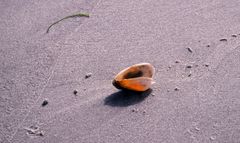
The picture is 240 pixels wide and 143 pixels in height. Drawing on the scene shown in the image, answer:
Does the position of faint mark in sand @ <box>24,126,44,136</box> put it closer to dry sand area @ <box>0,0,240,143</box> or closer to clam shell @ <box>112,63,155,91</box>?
dry sand area @ <box>0,0,240,143</box>

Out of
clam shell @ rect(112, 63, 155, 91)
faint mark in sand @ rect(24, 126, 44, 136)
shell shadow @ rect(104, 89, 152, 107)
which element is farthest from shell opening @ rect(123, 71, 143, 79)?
faint mark in sand @ rect(24, 126, 44, 136)

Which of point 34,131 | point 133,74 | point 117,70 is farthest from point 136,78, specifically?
point 34,131

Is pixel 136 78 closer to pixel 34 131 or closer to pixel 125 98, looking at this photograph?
pixel 125 98

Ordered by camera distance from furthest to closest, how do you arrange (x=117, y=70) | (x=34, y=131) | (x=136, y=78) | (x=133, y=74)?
(x=117, y=70)
(x=133, y=74)
(x=136, y=78)
(x=34, y=131)

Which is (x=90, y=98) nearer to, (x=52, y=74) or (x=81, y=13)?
(x=52, y=74)

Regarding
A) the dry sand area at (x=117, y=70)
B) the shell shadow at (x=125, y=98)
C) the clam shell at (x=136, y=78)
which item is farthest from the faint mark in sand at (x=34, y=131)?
the clam shell at (x=136, y=78)

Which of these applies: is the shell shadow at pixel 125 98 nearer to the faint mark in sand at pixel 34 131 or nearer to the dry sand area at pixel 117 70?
the dry sand area at pixel 117 70
